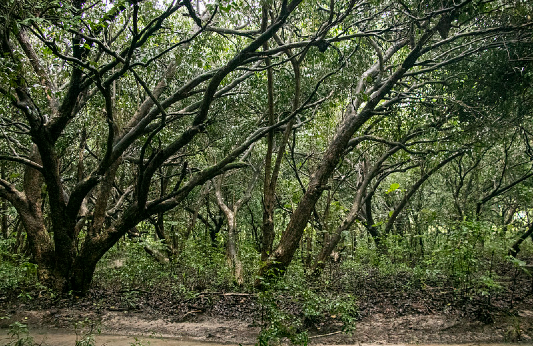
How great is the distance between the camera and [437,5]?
20.4 ft

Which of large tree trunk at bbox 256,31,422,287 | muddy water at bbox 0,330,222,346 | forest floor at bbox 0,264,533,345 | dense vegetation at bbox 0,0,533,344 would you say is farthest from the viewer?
large tree trunk at bbox 256,31,422,287

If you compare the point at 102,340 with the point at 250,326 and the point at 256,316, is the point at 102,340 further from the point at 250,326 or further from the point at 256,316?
the point at 256,316

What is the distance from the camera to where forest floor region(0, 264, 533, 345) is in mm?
5699

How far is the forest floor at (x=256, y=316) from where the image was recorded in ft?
18.7

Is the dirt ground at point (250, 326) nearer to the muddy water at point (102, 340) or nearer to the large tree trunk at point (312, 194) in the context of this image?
the muddy water at point (102, 340)

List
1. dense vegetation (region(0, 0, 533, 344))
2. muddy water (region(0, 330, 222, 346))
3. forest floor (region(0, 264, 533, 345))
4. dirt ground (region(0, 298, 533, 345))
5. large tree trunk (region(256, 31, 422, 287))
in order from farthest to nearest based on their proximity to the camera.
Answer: large tree trunk (region(256, 31, 422, 287)) < dense vegetation (region(0, 0, 533, 344)) < forest floor (region(0, 264, 533, 345)) < dirt ground (region(0, 298, 533, 345)) < muddy water (region(0, 330, 222, 346))

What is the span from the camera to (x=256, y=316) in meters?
6.43

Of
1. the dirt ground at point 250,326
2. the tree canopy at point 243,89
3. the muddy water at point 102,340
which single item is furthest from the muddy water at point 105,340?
the tree canopy at point 243,89

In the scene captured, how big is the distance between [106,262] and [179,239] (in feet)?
16.6

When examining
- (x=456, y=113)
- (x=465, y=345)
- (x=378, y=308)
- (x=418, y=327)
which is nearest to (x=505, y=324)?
(x=465, y=345)

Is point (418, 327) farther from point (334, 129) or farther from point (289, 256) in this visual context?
point (334, 129)

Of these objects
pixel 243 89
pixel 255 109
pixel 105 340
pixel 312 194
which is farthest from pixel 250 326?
pixel 255 109

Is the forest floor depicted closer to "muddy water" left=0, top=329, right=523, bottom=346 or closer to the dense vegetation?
"muddy water" left=0, top=329, right=523, bottom=346

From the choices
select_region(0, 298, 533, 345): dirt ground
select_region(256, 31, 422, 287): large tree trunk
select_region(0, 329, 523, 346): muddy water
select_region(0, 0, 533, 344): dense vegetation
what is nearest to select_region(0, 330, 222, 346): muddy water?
select_region(0, 329, 523, 346): muddy water
